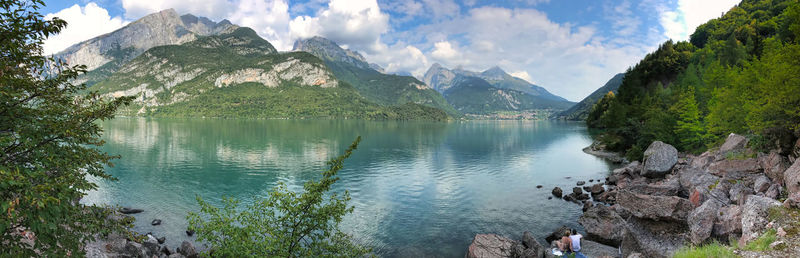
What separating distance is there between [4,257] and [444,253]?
2389 cm

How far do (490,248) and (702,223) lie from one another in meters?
12.4

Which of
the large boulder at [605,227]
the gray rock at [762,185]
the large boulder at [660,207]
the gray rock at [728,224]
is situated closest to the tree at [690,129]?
the gray rock at [762,185]

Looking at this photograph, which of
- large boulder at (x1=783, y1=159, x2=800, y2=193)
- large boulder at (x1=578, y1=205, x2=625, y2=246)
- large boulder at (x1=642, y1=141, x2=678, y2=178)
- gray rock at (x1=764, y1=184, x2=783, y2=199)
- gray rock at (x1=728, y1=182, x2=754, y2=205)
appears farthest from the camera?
large boulder at (x1=642, y1=141, x2=678, y2=178)

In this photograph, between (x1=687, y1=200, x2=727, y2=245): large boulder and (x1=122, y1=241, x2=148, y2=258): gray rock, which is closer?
(x1=687, y1=200, x2=727, y2=245): large boulder

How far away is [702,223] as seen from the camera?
19.0 metres

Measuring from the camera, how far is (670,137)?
60.0 meters

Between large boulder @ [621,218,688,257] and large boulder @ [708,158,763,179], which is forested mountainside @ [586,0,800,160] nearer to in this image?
large boulder @ [708,158,763,179]

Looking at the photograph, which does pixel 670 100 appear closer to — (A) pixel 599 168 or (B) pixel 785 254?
(A) pixel 599 168

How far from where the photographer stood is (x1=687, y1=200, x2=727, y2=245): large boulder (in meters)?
18.5

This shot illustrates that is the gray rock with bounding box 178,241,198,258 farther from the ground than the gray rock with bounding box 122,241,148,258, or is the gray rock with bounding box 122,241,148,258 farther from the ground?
the gray rock with bounding box 122,241,148,258

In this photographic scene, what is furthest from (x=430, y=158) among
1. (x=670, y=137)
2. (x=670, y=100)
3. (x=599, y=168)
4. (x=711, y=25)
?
(x=711, y=25)

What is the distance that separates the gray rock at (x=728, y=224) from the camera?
56.7 ft

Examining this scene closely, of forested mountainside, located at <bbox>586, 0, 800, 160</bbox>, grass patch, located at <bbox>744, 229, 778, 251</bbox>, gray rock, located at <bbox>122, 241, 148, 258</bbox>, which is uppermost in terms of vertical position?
forested mountainside, located at <bbox>586, 0, 800, 160</bbox>

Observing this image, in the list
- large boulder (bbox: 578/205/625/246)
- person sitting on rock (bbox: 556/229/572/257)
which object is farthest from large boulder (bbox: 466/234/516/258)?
large boulder (bbox: 578/205/625/246)
